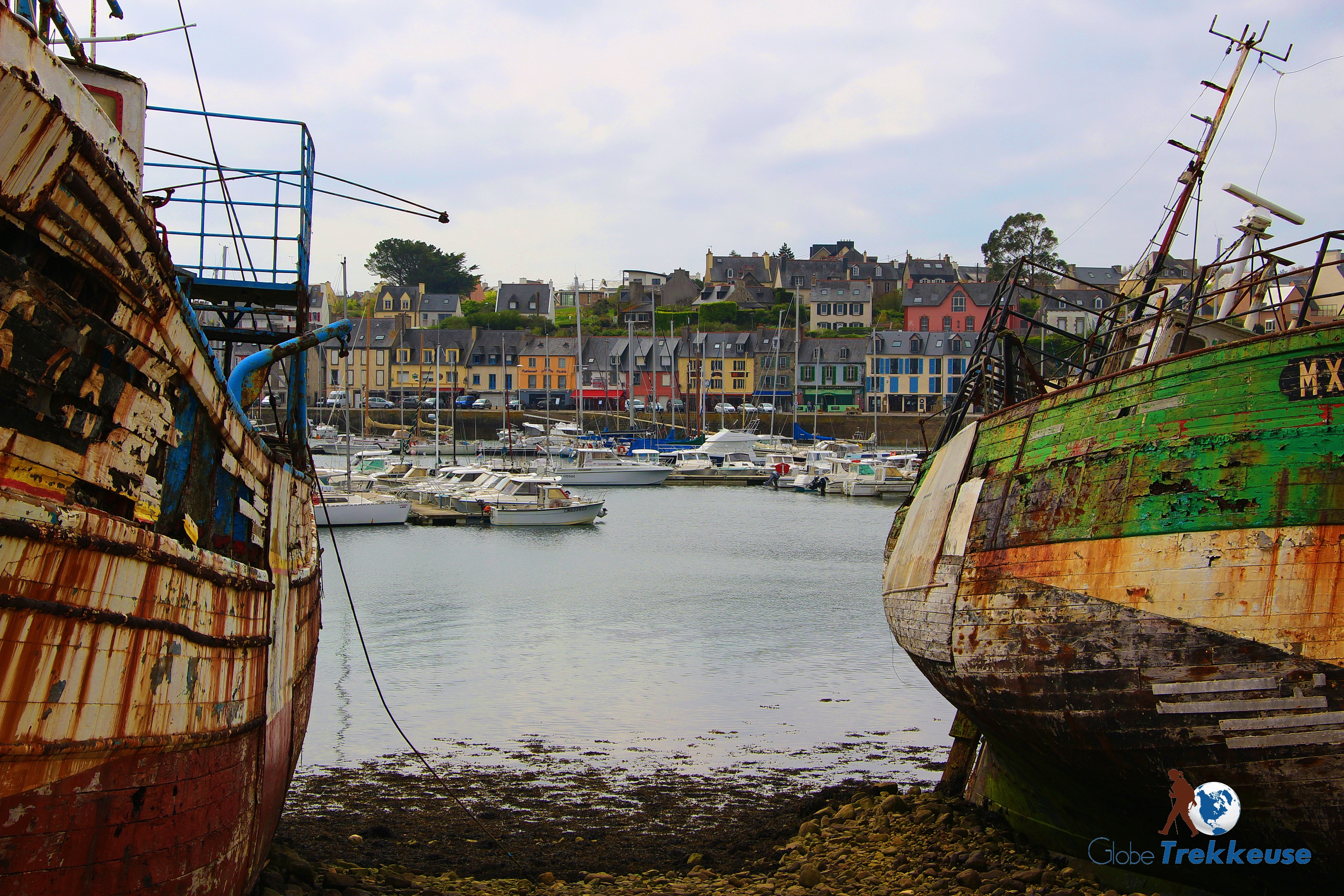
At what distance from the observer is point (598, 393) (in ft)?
362

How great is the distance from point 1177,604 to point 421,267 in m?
140

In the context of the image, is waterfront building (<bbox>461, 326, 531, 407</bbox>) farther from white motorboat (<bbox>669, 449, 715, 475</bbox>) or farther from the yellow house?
white motorboat (<bbox>669, 449, 715, 475</bbox>)

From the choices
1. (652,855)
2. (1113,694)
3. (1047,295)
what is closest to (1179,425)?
(1113,694)

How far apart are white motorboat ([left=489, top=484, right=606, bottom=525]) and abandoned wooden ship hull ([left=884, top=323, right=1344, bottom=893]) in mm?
39165

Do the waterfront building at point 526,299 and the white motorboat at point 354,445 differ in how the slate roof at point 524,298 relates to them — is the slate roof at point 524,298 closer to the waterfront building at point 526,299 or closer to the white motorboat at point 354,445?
the waterfront building at point 526,299

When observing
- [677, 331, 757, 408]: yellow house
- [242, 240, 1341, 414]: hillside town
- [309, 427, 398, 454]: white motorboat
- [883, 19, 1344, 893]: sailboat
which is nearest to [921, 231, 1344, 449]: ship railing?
[883, 19, 1344, 893]: sailboat

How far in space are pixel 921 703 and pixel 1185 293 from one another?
351 inches

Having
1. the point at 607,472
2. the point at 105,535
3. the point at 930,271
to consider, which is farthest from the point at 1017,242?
the point at 105,535

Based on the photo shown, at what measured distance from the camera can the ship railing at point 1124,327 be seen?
8.01 meters

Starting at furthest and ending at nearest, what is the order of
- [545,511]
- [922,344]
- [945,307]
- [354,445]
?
1. [945,307]
2. [922,344]
3. [354,445]
4. [545,511]

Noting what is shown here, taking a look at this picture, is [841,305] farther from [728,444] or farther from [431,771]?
[431,771]

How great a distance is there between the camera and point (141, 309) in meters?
5.43

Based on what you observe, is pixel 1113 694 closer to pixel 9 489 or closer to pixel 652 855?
pixel 652 855

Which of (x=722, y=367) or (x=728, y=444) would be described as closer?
(x=728, y=444)
